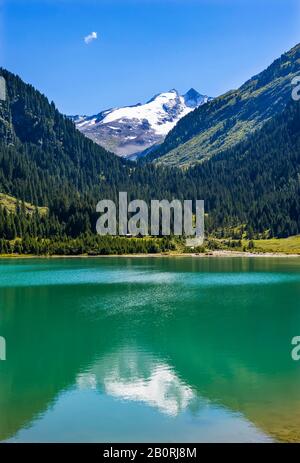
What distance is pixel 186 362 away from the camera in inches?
1850

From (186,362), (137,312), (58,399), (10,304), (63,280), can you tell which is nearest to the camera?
(58,399)

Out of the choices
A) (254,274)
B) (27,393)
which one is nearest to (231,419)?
(27,393)

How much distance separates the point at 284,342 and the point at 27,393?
27.1 metres

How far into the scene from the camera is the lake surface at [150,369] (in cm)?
3150

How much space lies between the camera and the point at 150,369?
1774 inches

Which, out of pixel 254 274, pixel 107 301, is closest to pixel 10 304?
pixel 107 301

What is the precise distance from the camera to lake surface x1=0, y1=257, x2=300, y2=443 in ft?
103

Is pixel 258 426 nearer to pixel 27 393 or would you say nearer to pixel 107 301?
pixel 27 393

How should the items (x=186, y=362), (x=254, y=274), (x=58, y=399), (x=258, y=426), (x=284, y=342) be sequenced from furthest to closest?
(x=254, y=274), (x=284, y=342), (x=186, y=362), (x=58, y=399), (x=258, y=426)

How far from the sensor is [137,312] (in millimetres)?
76812

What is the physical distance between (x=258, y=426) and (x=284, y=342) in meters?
24.7
